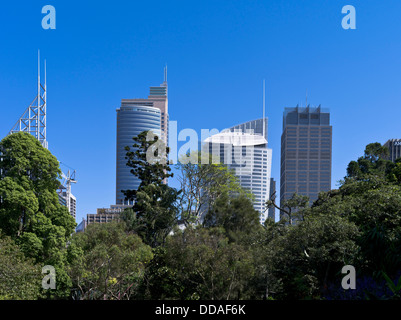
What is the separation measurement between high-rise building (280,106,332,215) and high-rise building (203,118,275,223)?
390 inches

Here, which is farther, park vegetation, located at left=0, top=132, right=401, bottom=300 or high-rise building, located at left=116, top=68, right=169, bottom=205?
high-rise building, located at left=116, top=68, right=169, bottom=205

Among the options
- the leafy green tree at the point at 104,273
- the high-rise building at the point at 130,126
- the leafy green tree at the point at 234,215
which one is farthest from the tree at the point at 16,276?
the high-rise building at the point at 130,126

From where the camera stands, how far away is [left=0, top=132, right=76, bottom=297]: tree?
541 inches

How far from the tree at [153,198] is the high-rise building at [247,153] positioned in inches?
224

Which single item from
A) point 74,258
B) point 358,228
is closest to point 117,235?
point 74,258

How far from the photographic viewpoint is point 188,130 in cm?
2523

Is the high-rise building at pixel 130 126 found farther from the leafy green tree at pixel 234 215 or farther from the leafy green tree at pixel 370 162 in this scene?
the leafy green tree at pixel 234 215

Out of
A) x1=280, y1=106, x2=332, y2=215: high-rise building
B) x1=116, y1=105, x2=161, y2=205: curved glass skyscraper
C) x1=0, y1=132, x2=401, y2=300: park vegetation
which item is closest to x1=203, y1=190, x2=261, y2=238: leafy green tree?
x1=0, y1=132, x2=401, y2=300: park vegetation

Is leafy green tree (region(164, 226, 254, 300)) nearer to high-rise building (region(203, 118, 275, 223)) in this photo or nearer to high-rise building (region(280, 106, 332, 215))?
high-rise building (region(203, 118, 275, 223))

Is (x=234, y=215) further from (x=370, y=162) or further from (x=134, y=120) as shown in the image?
(x=134, y=120)

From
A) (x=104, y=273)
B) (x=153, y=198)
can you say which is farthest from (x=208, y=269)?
(x=153, y=198)

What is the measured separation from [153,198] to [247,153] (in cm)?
5316

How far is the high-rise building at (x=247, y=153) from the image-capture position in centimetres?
5338
